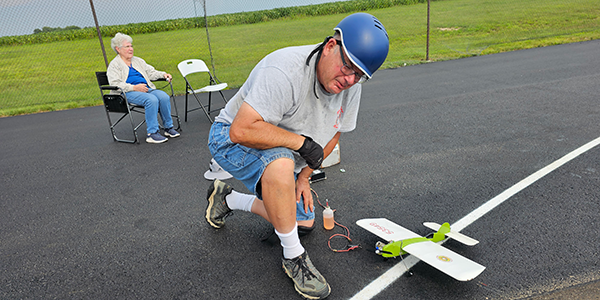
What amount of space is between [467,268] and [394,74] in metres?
8.51

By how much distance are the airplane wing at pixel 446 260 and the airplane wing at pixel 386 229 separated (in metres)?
0.16

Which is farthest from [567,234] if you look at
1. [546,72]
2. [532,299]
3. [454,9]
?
[454,9]

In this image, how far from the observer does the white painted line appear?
2.28 metres

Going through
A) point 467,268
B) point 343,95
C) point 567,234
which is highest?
point 343,95

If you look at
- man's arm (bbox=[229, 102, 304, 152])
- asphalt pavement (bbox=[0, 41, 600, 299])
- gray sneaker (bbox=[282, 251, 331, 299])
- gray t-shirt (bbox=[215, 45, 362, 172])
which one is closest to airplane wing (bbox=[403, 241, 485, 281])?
asphalt pavement (bbox=[0, 41, 600, 299])

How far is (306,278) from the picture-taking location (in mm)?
2240

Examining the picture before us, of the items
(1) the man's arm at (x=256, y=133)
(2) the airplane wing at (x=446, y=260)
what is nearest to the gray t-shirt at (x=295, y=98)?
(1) the man's arm at (x=256, y=133)

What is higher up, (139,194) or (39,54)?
(39,54)

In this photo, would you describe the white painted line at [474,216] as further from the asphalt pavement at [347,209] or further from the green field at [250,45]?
the green field at [250,45]

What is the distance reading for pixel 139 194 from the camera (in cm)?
381

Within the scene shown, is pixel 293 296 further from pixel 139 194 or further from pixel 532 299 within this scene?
pixel 139 194

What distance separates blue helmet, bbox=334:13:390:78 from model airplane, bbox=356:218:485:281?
119 centimetres

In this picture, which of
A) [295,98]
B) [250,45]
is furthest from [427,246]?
[250,45]

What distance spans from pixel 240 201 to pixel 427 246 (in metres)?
1.40
